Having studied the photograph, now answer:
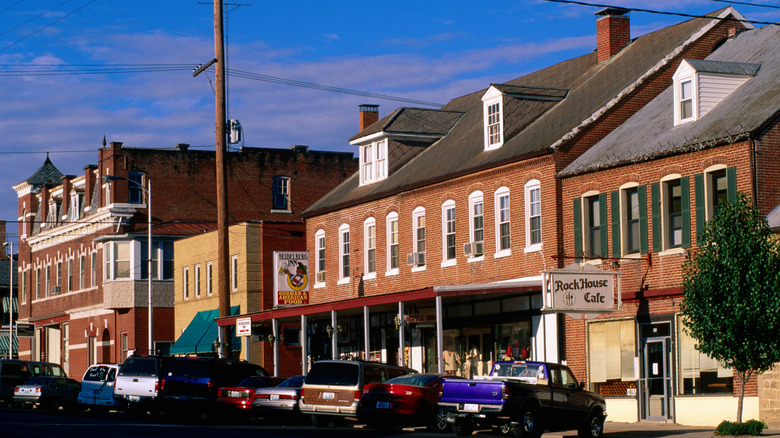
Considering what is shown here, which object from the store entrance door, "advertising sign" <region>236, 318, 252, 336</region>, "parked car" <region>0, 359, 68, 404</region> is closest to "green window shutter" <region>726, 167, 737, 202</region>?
the store entrance door

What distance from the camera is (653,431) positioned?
2642 cm

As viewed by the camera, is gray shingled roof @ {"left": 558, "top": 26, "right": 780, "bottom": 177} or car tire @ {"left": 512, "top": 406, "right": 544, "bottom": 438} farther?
gray shingled roof @ {"left": 558, "top": 26, "right": 780, "bottom": 177}

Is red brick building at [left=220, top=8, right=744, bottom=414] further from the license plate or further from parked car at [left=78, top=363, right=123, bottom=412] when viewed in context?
the license plate

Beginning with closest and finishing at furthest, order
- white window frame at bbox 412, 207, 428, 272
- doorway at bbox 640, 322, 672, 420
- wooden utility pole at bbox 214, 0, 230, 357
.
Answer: doorway at bbox 640, 322, 672, 420
wooden utility pole at bbox 214, 0, 230, 357
white window frame at bbox 412, 207, 428, 272

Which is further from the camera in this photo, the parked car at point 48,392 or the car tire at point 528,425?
the parked car at point 48,392

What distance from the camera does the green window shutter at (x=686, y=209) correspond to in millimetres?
28406

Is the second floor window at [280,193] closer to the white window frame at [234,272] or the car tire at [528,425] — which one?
the white window frame at [234,272]

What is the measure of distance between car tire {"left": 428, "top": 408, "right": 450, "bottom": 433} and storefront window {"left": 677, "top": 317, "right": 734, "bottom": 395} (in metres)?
6.14

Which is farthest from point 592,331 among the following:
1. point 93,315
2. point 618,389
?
point 93,315

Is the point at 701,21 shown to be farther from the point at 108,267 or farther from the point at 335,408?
the point at 108,267

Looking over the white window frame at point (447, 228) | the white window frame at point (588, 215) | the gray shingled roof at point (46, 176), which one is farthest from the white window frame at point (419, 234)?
the gray shingled roof at point (46, 176)

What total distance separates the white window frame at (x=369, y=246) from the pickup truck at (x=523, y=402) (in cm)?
1712

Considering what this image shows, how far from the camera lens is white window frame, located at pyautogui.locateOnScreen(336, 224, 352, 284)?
43.7m

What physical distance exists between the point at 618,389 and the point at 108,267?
3399cm
